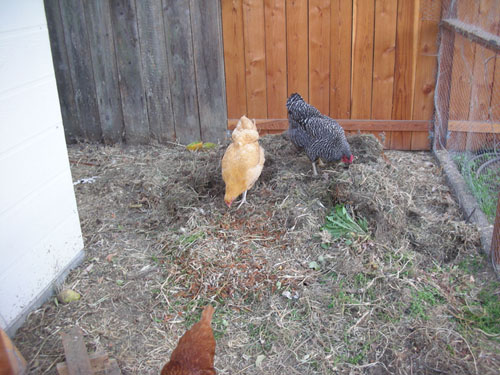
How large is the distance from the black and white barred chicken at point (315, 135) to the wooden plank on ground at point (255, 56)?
0.81m

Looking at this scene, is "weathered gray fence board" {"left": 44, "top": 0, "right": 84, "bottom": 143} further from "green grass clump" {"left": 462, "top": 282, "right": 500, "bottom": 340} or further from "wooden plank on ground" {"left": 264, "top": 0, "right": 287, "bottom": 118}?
"green grass clump" {"left": 462, "top": 282, "right": 500, "bottom": 340}

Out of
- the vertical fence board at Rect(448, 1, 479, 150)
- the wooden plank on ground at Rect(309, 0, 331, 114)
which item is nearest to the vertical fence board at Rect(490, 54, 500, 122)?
the vertical fence board at Rect(448, 1, 479, 150)

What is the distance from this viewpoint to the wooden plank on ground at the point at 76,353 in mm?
2691

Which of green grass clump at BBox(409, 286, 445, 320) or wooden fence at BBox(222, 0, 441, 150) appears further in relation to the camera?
wooden fence at BBox(222, 0, 441, 150)

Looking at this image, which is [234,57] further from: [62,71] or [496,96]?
[496,96]

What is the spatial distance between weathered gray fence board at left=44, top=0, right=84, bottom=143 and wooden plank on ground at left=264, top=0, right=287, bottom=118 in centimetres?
252

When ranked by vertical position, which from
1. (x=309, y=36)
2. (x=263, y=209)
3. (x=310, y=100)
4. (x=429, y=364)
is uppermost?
(x=309, y=36)

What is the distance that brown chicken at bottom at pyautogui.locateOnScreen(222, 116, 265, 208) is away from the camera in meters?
4.15

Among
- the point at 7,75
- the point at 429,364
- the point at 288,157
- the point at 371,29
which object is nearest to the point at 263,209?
the point at 288,157

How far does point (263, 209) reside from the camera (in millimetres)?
4223

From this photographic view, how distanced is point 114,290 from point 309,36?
11.7 ft

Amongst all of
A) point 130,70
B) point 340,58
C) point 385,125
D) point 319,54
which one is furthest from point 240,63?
point 385,125

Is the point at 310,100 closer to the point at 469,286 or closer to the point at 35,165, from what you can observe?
the point at 469,286

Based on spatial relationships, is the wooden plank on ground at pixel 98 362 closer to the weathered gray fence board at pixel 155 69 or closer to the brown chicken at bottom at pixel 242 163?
the brown chicken at bottom at pixel 242 163
